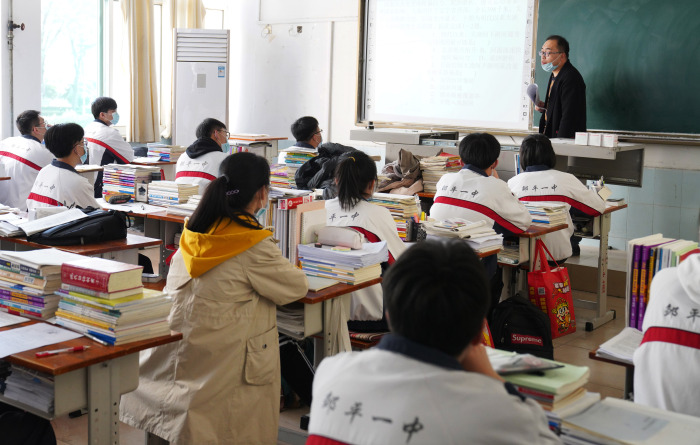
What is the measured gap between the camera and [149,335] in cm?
240

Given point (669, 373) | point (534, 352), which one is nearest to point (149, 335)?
point (669, 373)

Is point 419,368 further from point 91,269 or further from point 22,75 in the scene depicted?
point 22,75

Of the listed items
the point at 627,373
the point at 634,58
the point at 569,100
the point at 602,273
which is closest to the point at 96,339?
the point at 627,373

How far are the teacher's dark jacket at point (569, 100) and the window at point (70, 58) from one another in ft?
17.4

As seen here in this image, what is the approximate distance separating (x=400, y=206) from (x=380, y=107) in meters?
4.38

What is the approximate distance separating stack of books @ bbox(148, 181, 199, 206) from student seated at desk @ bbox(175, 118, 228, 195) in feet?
1.08

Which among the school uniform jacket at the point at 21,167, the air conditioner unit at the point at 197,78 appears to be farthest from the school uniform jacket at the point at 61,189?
the air conditioner unit at the point at 197,78

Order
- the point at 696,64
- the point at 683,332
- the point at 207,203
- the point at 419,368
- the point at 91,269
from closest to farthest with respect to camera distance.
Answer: the point at 419,368 < the point at 683,332 < the point at 91,269 < the point at 207,203 < the point at 696,64

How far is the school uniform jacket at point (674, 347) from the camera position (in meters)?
2.00

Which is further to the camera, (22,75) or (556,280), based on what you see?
(22,75)

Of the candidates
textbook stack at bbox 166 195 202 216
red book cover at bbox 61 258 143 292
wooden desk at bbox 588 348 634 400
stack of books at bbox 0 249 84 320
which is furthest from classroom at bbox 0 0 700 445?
stack of books at bbox 0 249 84 320

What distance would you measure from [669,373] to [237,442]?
1440mm

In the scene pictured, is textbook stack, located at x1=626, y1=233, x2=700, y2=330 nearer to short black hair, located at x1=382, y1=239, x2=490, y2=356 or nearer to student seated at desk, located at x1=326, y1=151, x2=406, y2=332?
student seated at desk, located at x1=326, y1=151, x2=406, y2=332

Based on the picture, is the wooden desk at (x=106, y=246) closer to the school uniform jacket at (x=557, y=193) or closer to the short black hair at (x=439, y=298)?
the school uniform jacket at (x=557, y=193)
